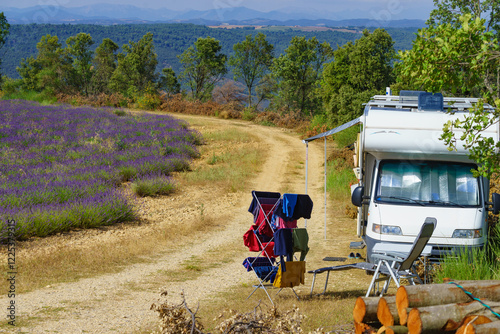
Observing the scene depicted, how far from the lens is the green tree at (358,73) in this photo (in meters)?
21.0

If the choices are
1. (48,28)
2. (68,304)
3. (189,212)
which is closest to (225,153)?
(189,212)

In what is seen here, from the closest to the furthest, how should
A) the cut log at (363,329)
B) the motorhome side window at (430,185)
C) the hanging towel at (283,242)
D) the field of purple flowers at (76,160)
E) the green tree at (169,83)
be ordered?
1. the cut log at (363,329)
2. the hanging towel at (283,242)
3. the motorhome side window at (430,185)
4. the field of purple flowers at (76,160)
5. the green tree at (169,83)

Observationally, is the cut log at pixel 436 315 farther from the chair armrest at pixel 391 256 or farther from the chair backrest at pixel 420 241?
the chair armrest at pixel 391 256

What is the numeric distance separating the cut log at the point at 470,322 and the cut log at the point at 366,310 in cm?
78

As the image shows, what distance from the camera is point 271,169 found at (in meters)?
19.3

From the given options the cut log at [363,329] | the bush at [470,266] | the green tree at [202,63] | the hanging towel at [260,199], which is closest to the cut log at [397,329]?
the cut log at [363,329]

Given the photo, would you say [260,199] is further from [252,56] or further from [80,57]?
[80,57]

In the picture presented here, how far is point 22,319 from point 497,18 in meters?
19.8

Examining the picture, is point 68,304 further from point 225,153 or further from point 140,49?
point 140,49

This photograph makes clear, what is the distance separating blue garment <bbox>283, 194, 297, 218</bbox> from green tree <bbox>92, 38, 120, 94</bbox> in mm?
40437

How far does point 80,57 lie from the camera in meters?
43.7

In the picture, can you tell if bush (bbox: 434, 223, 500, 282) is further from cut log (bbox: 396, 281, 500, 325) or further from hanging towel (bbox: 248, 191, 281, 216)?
hanging towel (bbox: 248, 191, 281, 216)

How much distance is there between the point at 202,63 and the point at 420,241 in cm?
3791

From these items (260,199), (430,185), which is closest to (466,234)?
(430,185)
